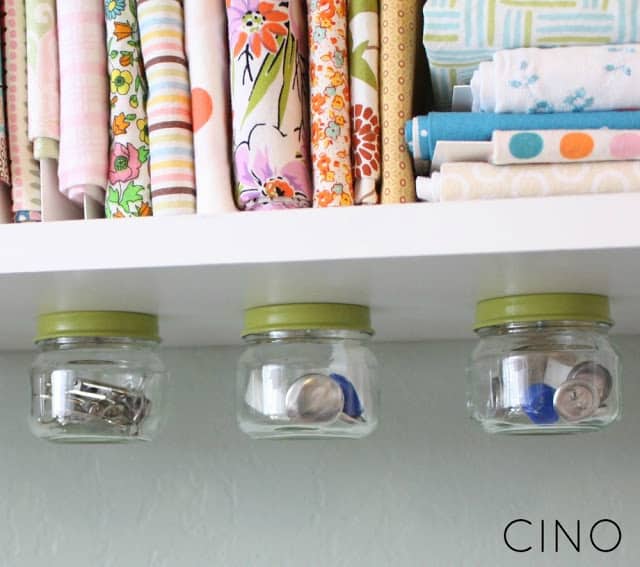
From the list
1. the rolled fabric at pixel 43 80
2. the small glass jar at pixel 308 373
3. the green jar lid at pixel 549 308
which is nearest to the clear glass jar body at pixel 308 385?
the small glass jar at pixel 308 373

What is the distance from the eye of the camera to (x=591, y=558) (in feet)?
3.11

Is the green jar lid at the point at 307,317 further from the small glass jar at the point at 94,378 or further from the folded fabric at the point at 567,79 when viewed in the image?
the folded fabric at the point at 567,79

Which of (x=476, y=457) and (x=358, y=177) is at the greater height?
(x=358, y=177)

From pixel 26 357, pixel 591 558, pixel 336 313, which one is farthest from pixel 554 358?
pixel 26 357

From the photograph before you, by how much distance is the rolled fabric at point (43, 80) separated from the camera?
0.75 meters

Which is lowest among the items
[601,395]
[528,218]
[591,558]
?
[591,558]

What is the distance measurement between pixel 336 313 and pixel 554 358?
0.54ft

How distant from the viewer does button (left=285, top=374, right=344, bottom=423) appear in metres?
0.77

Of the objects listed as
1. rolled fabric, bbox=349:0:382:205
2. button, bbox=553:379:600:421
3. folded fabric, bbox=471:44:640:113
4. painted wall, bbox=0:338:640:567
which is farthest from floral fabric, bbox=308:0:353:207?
painted wall, bbox=0:338:640:567

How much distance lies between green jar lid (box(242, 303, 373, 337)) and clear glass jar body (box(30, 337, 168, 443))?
0.10 meters

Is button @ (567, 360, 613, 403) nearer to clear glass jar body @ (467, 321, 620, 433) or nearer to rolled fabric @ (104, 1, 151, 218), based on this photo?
clear glass jar body @ (467, 321, 620, 433)

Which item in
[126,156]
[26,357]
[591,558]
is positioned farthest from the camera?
[26,357]

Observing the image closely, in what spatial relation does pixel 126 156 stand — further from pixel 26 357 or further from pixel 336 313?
pixel 26 357

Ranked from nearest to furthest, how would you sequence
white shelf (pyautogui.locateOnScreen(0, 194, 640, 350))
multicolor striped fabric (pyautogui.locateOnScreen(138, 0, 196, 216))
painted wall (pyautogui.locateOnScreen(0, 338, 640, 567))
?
white shelf (pyautogui.locateOnScreen(0, 194, 640, 350)) < multicolor striped fabric (pyautogui.locateOnScreen(138, 0, 196, 216)) < painted wall (pyautogui.locateOnScreen(0, 338, 640, 567))
